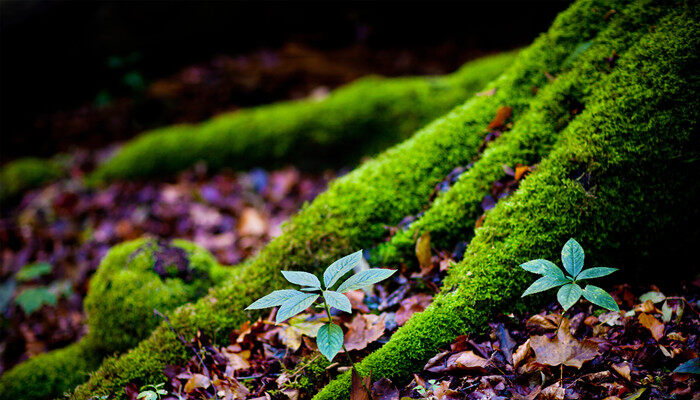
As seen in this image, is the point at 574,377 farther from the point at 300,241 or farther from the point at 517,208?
the point at 300,241

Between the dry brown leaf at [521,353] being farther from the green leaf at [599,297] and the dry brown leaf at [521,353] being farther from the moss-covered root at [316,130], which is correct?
the moss-covered root at [316,130]

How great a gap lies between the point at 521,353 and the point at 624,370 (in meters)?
0.37

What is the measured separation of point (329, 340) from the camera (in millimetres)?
1614

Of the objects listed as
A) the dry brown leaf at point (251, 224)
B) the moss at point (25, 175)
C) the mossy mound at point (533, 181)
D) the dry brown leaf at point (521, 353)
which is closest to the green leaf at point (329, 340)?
the mossy mound at point (533, 181)

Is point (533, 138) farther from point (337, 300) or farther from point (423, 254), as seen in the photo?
point (337, 300)

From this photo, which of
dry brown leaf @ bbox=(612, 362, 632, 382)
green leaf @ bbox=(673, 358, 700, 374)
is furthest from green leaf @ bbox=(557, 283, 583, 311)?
green leaf @ bbox=(673, 358, 700, 374)

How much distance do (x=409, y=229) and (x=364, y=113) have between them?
130 inches

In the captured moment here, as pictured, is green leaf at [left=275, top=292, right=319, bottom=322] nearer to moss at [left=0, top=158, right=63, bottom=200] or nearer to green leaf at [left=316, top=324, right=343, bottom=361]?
green leaf at [left=316, top=324, right=343, bottom=361]

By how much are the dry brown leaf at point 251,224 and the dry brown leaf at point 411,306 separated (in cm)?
273

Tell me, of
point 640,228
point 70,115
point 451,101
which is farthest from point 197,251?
point 70,115

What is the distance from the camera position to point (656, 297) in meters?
1.90

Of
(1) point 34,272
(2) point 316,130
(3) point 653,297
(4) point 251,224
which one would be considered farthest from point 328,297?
(2) point 316,130

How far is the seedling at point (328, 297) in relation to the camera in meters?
1.60

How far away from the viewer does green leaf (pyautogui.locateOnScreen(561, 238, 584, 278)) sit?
1690 mm
